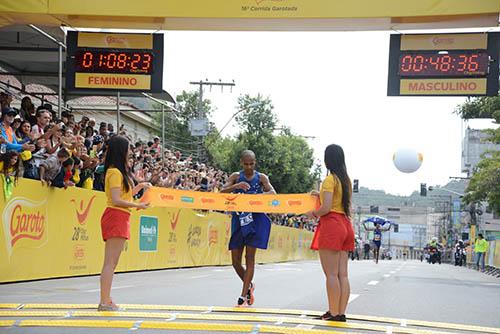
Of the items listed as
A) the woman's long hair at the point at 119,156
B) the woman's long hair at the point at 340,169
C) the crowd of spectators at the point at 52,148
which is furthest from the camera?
the crowd of spectators at the point at 52,148

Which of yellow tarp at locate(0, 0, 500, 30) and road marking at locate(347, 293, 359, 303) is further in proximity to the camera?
road marking at locate(347, 293, 359, 303)

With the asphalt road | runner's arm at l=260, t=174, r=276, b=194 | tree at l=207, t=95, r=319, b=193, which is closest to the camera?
runner's arm at l=260, t=174, r=276, b=194

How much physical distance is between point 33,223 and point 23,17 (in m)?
3.93

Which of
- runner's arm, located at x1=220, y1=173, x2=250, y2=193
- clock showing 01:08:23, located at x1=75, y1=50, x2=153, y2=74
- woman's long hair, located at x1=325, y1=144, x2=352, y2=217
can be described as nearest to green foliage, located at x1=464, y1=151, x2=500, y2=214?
clock showing 01:08:23, located at x1=75, y1=50, x2=153, y2=74

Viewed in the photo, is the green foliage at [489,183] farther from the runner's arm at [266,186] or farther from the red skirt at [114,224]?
the red skirt at [114,224]

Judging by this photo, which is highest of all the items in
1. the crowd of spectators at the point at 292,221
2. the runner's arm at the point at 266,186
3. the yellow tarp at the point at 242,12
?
the yellow tarp at the point at 242,12

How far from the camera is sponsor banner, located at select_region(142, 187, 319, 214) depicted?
10883 mm

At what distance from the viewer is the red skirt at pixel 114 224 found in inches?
376

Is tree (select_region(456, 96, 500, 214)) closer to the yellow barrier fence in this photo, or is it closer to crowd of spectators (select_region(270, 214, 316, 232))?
crowd of spectators (select_region(270, 214, 316, 232))

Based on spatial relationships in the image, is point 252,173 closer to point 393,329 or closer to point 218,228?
point 393,329

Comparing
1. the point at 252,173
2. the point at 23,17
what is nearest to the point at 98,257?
the point at 23,17

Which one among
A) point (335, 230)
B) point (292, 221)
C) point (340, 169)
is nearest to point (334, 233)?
point (335, 230)

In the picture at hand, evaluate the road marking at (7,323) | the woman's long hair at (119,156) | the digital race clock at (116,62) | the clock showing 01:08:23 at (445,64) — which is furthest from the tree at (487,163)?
the road marking at (7,323)

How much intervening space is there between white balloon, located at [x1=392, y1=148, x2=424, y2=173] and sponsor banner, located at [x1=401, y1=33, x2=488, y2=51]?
14338 mm
